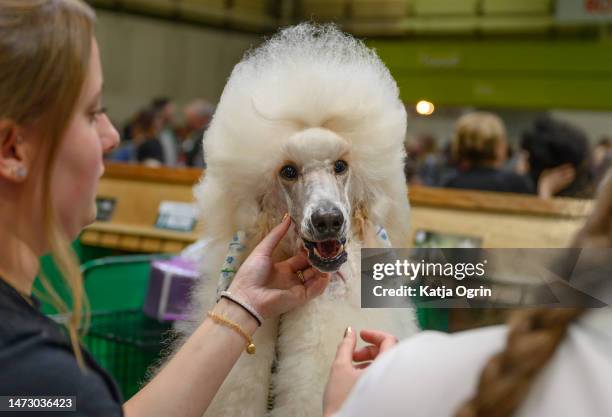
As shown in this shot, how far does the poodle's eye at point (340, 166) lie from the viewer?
1.11m

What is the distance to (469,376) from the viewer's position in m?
0.55

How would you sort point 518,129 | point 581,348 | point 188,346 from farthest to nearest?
point 518,129 < point 188,346 < point 581,348

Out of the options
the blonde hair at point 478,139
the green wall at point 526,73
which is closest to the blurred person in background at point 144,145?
the green wall at point 526,73

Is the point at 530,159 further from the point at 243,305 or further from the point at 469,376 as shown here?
the point at 469,376

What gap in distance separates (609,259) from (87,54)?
534mm

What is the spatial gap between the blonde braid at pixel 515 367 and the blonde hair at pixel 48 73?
0.41 m

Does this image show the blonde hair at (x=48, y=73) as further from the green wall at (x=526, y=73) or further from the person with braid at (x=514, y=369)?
the green wall at (x=526, y=73)

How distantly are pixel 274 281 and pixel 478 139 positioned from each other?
203cm

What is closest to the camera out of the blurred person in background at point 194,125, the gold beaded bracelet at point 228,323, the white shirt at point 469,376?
→ the white shirt at point 469,376

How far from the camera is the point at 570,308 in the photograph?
56 centimetres

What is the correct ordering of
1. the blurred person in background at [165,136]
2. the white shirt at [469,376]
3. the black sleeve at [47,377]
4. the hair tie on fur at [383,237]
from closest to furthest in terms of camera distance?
1. the white shirt at [469,376]
2. the black sleeve at [47,377]
3. the hair tie on fur at [383,237]
4. the blurred person in background at [165,136]

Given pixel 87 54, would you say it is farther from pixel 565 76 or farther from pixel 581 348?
pixel 565 76

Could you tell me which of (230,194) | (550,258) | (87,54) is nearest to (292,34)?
(230,194)

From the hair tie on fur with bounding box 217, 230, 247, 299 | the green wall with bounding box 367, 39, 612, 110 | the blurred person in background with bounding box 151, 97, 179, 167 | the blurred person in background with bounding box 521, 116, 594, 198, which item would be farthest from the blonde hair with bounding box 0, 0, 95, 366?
the green wall with bounding box 367, 39, 612, 110
